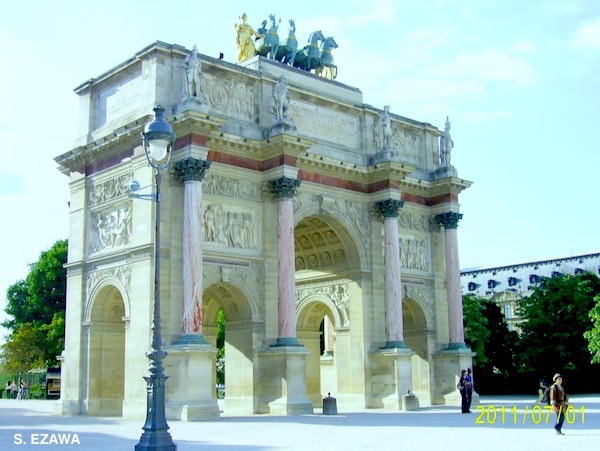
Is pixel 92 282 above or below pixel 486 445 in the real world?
above

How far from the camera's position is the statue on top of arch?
3631 centimetres

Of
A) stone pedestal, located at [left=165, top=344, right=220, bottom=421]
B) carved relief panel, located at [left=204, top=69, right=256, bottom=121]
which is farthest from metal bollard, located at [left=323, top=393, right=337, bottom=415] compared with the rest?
carved relief panel, located at [left=204, top=69, right=256, bottom=121]

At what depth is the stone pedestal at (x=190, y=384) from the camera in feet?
88.5

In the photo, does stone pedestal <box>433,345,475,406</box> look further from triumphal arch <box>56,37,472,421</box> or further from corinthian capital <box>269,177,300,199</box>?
corinthian capital <box>269,177,300,199</box>

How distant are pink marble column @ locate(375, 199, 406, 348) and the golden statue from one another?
348 inches

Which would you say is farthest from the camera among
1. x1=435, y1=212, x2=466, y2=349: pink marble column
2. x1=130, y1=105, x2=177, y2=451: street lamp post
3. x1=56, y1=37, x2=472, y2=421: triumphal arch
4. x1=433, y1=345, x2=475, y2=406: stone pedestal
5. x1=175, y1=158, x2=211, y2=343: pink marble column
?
x1=435, y1=212, x2=466, y2=349: pink marble column

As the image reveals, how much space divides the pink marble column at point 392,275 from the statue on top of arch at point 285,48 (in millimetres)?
7176

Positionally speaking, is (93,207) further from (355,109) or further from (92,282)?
(355,109)

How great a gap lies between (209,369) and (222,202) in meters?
6.59

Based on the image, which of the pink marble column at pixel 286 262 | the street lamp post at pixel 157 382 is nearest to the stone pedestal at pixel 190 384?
the pink marble column at pixel 286 262

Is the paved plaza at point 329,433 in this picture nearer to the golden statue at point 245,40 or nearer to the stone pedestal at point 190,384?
the stone pedestal at point 190,384

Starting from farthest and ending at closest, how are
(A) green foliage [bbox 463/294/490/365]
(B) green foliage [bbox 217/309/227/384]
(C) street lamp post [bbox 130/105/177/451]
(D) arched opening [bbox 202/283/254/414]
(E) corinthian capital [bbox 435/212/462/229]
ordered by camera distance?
(B) green foliage [bbox 217/309/227/384] → (A) green foliage [bbox 463/294/490/365] → (E) corinthian capital [bbox 435/212/462/229] → (D) arched opening [bbox 202/283/254/414] → (C) street lamp post [bbox 130/105/177/451]

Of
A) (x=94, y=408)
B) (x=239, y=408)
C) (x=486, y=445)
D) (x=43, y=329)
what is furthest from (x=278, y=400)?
(x=43, y=329)

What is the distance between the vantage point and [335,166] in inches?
1372
